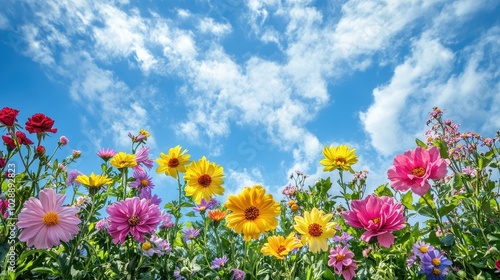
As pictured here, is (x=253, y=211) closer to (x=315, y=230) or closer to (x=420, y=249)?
(x=315, y=230)

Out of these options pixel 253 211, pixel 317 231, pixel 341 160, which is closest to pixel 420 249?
pixel 317 231

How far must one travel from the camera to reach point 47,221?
1805mm

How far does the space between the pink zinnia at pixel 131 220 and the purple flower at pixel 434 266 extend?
1.36 m

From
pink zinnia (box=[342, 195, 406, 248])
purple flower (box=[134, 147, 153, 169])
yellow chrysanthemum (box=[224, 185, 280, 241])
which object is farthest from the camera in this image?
purple flower (box=[134, 147, 153, 169])

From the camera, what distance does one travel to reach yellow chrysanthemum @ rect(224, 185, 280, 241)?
1.90m

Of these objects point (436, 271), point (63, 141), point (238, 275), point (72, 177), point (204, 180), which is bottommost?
point (436, 271)

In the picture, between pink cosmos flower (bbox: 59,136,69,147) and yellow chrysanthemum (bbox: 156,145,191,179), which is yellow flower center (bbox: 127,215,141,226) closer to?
yellow chrysanthemum (bbox: 156,145,191,179)

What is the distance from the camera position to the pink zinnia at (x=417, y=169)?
1.69 metres

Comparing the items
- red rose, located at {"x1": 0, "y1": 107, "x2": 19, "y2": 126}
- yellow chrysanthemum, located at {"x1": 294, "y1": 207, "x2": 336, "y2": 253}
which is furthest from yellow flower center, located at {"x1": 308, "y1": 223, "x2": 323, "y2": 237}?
red rose, located at {"x1": 0, "y1": 107, "x2": 19, "y2": 126}

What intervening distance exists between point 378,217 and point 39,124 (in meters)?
2.24

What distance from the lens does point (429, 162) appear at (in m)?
1.71

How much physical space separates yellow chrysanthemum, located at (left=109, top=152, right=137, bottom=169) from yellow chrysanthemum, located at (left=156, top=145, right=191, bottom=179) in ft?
0.53

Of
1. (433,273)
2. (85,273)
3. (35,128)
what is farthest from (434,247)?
(35,128)

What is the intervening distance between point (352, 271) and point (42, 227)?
4.93 ft
